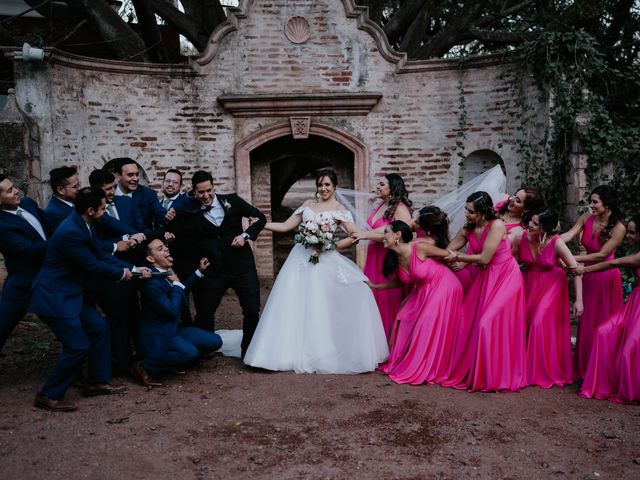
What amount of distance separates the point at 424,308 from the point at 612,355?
1.72m

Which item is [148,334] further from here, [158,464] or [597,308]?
[597,308]

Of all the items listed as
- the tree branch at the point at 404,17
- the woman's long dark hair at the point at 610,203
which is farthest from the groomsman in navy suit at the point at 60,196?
the tree branch at the point at 404,17

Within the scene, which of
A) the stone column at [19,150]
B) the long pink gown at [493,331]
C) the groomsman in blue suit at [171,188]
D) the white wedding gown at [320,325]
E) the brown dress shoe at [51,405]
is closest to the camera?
the brown dress shoe at [51,405]

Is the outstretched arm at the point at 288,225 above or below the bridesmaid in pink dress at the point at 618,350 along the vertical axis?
above

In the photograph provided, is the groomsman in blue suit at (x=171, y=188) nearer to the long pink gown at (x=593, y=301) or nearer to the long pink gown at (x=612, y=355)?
the long pink gown at (x=593, y=301)

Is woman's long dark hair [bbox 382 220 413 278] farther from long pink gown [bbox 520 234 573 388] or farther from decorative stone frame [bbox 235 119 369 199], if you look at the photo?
decorative stone frame [bbox 235 119 369 199]

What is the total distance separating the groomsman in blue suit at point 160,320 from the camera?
595cm

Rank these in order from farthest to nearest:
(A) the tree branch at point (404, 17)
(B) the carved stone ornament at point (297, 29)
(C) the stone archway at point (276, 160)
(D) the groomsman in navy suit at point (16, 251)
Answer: (A) the tree branch at point (404, 17) → (C) the stone archway at point (276, 160) → (B) the carved stone ornament at point (297, 29) → (D) the groomsman in navy suit at point (16, 251)

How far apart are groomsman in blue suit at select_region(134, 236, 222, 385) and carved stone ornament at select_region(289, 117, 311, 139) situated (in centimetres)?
531

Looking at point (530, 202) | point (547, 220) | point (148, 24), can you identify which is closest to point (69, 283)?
point (547, 220)

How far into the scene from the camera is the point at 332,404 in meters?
5.52

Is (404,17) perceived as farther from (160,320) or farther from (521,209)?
(160,320)

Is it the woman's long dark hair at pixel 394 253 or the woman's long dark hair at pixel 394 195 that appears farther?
the woman's long dark hair at pixel 394 195

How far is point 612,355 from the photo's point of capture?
572cm
